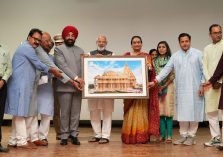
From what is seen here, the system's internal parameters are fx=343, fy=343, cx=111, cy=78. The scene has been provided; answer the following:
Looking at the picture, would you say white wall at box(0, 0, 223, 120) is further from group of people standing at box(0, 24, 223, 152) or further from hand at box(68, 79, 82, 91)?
hand at box(68, 79, 82, 91)

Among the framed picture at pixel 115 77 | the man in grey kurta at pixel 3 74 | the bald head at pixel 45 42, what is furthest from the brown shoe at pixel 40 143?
the bald head at pixel 45 42

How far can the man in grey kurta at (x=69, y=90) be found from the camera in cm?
489

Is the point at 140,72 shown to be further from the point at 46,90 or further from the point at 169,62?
the point at 46,90

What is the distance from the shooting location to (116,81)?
16.2 feet

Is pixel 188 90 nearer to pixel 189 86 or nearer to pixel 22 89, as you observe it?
pixel 189 86

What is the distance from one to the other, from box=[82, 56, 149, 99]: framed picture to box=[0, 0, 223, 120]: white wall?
278 cm

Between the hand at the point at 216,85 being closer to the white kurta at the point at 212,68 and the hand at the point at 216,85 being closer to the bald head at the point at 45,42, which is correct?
the white kurta at the point at 212,68

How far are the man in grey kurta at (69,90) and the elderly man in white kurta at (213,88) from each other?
1.81m

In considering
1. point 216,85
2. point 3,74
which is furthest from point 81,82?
point 216,85

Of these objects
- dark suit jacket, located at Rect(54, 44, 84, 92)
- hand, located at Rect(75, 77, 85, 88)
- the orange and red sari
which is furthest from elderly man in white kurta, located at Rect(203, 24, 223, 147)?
dark suit jacket, located at Rect(54, 44, 84, 92)

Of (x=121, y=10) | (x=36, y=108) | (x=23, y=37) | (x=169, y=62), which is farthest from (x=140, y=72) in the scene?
(x=23, y=37)

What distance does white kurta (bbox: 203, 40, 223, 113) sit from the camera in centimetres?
473

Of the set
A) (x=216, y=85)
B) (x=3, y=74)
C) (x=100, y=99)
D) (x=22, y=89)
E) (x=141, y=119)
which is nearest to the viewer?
(x=3, y=74)

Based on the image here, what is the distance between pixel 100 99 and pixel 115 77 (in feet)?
1.40
